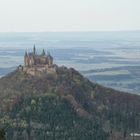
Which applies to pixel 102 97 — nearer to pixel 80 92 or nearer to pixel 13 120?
pixel 80 92

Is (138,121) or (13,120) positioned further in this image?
(138,121)

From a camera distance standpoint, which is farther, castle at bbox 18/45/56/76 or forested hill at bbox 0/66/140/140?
castle at bbox 18/45/56/76

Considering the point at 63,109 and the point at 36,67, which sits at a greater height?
the point at 36,67

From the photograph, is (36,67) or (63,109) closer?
(63,109)

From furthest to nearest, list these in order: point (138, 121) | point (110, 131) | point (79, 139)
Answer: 1. point (138, 121)
2. point (110, 131)
3. point (79, 139)

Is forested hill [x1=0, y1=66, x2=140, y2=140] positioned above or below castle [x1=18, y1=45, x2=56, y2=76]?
below

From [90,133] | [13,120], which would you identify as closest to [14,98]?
[13,120]

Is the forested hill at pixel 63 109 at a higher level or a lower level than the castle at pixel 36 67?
lower

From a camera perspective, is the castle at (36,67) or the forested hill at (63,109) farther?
the castle at (36,67)
